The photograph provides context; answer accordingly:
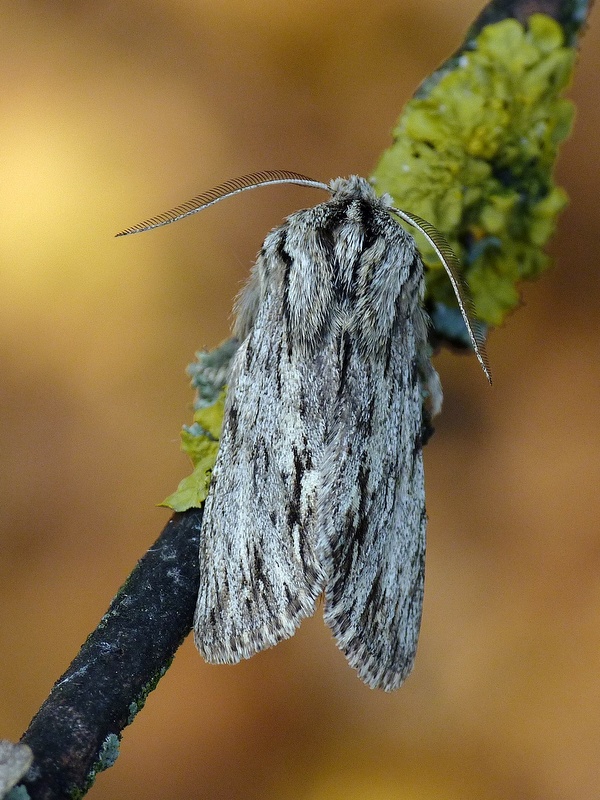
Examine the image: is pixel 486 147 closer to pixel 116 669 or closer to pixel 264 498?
pixel 264 498

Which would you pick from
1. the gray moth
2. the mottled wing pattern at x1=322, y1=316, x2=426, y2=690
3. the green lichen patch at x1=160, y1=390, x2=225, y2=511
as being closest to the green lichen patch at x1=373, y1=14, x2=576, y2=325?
the gray moth

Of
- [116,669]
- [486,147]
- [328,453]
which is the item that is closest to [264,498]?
[328,453]

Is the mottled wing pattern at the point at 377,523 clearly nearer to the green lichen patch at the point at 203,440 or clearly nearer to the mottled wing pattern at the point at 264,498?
the mottled wing pattern at the point at 264,498

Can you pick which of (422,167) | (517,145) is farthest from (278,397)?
(517,145)

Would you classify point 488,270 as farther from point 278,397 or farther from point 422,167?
point 278,397

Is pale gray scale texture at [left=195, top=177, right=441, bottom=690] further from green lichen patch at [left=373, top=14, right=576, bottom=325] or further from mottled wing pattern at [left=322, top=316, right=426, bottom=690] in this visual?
green lichen patch at [left=373, top=14, right=576, bottom=325]

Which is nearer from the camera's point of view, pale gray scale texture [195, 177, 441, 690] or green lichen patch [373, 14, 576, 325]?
pale gray scale texture [195, 177, 441, 690]

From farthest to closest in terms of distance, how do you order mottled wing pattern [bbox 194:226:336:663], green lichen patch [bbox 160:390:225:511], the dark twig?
green lichen patch [bbox 160:390:225:511]
mottled wing pattern [bbox 194:226:336:663]
the dark twig

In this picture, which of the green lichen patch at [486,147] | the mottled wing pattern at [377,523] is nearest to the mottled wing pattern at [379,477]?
the mottled wing pattern at [377,523]
